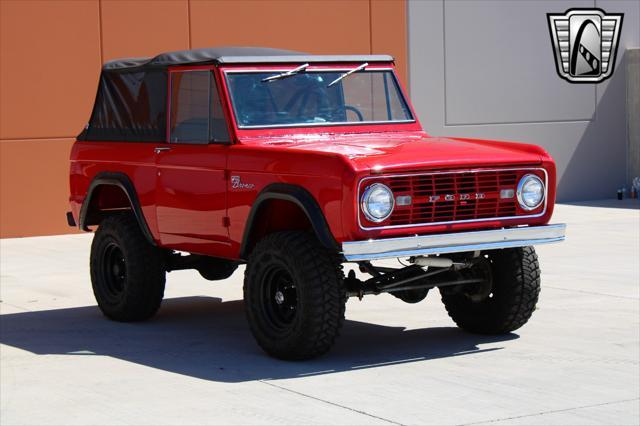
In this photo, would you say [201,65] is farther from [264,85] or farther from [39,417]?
[39,417]

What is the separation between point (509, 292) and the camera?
8945 millimetres

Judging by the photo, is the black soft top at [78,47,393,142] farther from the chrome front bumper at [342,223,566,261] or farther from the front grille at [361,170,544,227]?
the chrome front bumper at [342,223,566,261]

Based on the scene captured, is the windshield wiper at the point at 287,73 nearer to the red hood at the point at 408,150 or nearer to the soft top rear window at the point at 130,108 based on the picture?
the red hood at the point at 408,150

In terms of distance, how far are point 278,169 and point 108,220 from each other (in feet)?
8.04

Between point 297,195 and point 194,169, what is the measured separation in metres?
1.40

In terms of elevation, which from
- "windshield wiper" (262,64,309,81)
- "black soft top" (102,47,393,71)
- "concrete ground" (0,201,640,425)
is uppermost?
"black soft top" (102,47,393,71)

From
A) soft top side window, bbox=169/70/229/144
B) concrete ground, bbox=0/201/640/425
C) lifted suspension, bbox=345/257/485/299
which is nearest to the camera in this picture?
concrete ground, bbox=0/201/640/425

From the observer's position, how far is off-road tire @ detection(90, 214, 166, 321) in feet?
32.6

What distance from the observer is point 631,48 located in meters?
23.0

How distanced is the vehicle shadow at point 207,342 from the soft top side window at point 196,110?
1.48 meters

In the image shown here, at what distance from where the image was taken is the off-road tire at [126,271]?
32.6 ft

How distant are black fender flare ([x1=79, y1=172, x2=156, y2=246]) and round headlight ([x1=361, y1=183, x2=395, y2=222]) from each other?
250 centimetres

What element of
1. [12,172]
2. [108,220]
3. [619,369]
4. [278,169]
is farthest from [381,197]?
[12,172]

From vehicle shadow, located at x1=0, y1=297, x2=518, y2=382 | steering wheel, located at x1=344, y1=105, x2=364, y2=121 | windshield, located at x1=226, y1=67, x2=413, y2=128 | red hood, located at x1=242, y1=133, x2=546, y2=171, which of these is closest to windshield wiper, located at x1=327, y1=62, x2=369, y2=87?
windshield, located at x1=226, y1=67, x2=413, y2=128
